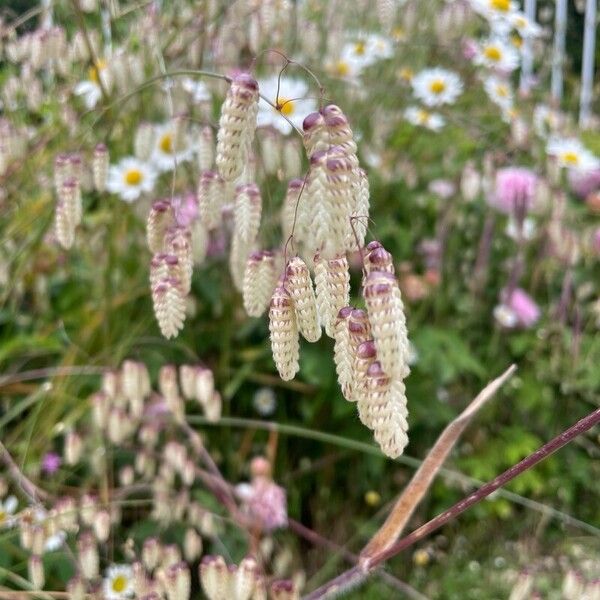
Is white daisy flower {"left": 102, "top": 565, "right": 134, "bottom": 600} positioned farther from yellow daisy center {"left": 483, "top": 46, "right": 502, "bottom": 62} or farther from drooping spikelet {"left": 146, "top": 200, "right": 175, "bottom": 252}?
yellow daisy center {"left": 483, "top": 46, "right": 502, "bottom": 62}

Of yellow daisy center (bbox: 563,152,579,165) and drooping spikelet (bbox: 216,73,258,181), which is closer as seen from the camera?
drooping spikelet (bbox: 216,73,258,181)

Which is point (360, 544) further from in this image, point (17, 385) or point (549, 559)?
point (17, 385)

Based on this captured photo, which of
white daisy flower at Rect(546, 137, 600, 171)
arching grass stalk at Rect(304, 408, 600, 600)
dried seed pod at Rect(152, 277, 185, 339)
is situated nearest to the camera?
arching grass stalk at Rect(304, 408, 600, 600)

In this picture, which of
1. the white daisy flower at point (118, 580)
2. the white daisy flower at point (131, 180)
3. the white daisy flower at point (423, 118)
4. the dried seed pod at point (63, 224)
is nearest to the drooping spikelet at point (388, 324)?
the dried seed pod at point (63, 224)

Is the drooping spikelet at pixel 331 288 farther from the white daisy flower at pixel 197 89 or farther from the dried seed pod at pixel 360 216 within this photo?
the white daisy flower at pixel 197 89

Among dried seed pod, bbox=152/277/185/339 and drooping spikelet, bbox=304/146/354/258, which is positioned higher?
drooping spikelet, bbox=304/146/354/258

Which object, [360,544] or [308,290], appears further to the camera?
[360,544]

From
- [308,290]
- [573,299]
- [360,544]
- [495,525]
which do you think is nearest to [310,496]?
[360,544]

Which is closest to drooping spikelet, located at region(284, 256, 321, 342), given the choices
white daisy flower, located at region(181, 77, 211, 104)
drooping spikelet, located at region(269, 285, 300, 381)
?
drooping spikelet, located at region(269, 285, 300, 381)
